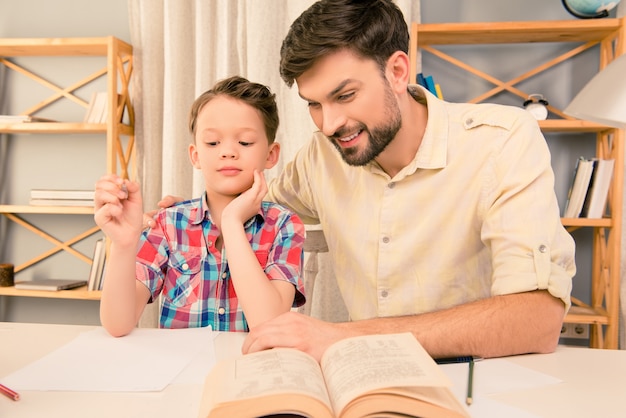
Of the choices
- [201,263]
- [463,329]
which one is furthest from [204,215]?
[463,329]

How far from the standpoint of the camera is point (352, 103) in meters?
1.11

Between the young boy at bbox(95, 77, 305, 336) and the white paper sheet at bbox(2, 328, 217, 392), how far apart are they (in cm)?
12

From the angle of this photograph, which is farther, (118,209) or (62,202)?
(62,202)

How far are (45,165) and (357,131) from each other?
6.83 feet

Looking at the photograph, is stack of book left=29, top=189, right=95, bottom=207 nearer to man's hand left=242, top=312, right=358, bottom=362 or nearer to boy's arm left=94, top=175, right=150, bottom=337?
boy's arm left=94, top=175, right=150, bottom=337

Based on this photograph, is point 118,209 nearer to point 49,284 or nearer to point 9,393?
point 9,393

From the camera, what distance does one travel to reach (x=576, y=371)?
0.78 m

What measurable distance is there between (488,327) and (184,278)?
62 centimetres

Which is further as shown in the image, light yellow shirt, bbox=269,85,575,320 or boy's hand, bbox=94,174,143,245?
light yellow shirt, bbox=269,85,575,320

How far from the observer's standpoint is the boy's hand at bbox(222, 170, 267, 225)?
3.60ft

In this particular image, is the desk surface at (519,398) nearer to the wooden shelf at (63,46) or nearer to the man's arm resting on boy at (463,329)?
the man's arm resting on boy at (463,329)

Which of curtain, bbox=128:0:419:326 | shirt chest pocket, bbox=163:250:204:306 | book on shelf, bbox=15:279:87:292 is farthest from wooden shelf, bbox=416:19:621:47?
book on shelf, bbox=15:279:87:292

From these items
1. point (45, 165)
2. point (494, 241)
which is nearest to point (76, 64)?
point (45, 165)

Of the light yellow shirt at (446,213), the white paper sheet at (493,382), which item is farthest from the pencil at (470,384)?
the light yellow shirt at (446,213)
